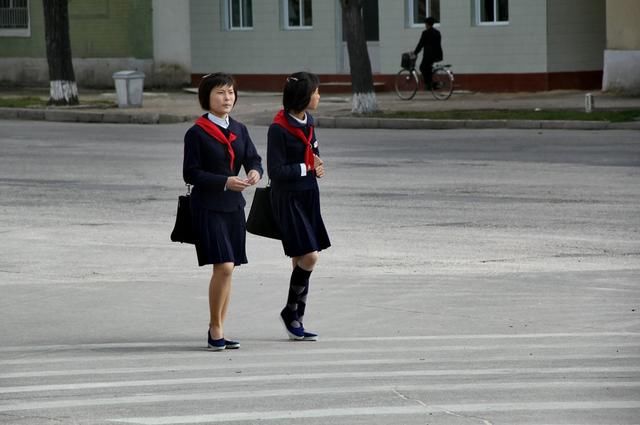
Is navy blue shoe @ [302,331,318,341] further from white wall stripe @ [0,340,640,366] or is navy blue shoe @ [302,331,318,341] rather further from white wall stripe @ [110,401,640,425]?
white wall stripe @ [110,401,640,425]

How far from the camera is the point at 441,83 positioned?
36.2 metres

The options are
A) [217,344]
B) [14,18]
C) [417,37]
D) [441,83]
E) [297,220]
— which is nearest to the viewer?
[217,344]

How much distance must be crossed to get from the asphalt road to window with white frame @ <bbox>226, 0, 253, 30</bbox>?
24.1 metres

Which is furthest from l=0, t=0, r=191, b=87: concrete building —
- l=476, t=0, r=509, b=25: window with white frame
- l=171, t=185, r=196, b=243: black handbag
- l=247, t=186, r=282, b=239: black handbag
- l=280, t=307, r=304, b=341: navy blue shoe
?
l=171, t=185, r=196, b=243: black handbag

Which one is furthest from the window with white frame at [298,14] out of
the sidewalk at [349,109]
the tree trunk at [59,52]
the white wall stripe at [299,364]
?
the white wall stripe at [299,364]

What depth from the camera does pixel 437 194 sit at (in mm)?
17078

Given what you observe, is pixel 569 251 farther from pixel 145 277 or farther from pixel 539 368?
pixel 539 368

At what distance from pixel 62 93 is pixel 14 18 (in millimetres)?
12040

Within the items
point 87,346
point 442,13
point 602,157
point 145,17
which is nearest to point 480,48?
point 442,13

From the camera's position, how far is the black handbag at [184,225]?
28.3 ft

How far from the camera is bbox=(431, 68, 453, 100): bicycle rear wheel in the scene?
35.6 meters

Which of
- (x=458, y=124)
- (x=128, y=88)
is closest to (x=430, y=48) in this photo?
(x=128, y=88)

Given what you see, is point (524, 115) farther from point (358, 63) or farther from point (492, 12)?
point (492, 12)

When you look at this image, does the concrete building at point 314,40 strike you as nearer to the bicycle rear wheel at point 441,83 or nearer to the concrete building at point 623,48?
the concrete building at point 623,48
